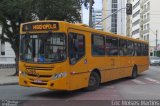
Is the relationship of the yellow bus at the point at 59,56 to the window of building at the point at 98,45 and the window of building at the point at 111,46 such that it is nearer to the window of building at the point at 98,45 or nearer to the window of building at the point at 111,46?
the window of building at the point at 98,45

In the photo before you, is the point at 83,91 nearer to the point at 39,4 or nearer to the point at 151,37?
the point at 39,4

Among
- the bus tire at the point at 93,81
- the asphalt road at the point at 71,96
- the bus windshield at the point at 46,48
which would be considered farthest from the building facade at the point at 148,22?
the bus windshield at the point at 46,48

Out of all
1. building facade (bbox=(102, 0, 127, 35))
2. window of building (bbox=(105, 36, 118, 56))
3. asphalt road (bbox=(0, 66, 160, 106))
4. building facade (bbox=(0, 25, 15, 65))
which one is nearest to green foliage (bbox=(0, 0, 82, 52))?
window of building (bbox=(105, 36, 118, 56))

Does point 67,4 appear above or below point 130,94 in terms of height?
above

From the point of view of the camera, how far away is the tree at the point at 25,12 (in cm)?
2609

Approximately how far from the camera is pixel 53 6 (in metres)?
28.3

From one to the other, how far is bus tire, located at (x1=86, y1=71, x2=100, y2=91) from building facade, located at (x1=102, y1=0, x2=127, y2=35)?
97.9 metres

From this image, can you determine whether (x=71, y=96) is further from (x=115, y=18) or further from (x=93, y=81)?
(x=115, y=18)

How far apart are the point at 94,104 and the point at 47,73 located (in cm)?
261

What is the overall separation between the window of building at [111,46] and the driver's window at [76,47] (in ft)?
10.5

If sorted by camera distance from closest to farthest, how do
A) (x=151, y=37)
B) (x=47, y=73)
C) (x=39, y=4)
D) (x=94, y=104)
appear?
(x=94, y=104) → (x=47, y=73) → (x=39, y=4) → (x=151, y=37)

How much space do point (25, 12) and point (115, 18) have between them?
394ft

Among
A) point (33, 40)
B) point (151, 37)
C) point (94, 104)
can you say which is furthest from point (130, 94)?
point (151, 37)

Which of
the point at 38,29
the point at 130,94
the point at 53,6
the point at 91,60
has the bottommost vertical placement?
the point at 130,94
